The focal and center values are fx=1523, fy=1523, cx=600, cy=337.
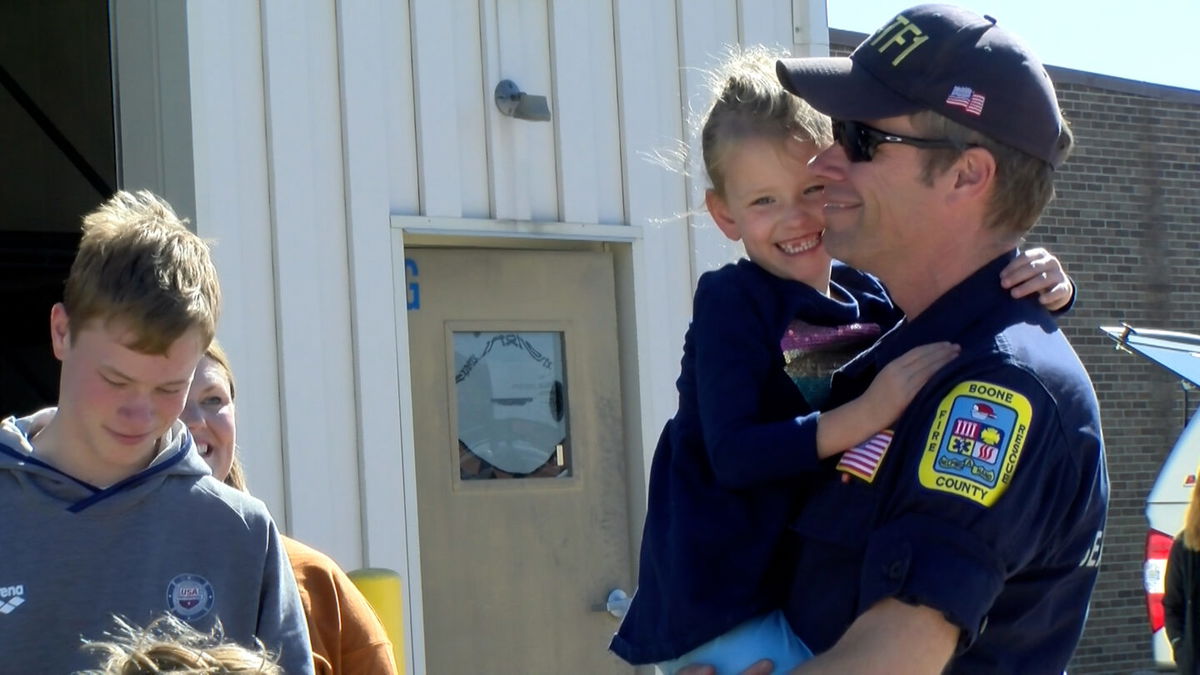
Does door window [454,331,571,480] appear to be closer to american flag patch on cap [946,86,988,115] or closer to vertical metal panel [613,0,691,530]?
vertical metal panel [613,0,691,530]

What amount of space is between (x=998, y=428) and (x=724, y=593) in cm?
48

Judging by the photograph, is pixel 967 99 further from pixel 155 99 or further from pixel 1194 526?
pixel 1194 526

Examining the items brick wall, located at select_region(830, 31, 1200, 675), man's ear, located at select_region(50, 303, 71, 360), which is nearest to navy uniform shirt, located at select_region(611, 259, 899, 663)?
man's ear, located at select_region(50, 303, 71, 360)

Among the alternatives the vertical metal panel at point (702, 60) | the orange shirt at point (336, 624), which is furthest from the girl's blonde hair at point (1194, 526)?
the orange shirt at point (336, 624)

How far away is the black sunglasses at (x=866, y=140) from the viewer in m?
2.04

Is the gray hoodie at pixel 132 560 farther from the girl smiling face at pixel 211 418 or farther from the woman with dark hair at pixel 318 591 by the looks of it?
the girl smiling face at pixel 211 418

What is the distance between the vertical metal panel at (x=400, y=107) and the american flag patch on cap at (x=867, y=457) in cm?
360

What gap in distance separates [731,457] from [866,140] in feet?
1.57

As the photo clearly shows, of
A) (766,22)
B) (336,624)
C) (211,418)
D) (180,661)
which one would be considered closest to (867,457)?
(180,661)

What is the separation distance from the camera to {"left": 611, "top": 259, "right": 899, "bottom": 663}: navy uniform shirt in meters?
2.11

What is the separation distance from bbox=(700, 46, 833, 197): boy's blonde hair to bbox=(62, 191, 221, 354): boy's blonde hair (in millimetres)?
912

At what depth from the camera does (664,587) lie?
2.20 m

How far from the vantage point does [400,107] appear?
5449 millimetres

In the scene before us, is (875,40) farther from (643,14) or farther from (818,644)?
(643,14)
